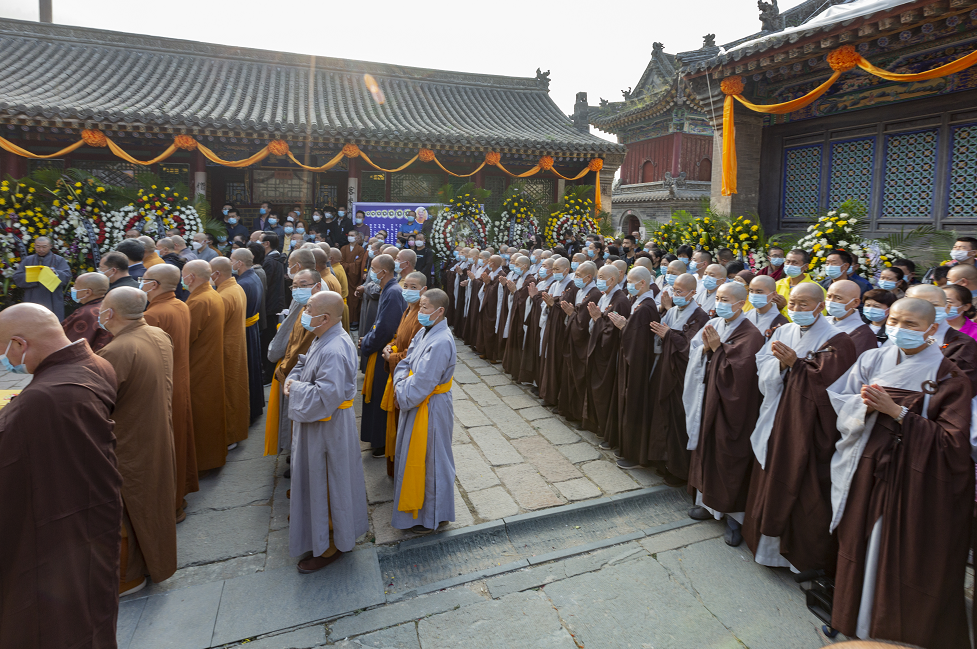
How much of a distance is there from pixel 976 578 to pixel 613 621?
74.3 inches

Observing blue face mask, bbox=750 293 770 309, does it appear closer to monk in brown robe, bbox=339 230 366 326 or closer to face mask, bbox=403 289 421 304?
face mask, bbox=403 289 421 304

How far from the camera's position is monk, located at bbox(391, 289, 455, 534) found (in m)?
3.89

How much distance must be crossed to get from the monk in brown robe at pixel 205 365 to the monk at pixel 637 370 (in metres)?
3.87

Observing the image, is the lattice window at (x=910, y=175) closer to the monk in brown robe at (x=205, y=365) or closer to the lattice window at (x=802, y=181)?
the lattice window at (x=802, y=181)

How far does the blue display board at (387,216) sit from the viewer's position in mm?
12914

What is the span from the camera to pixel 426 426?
3969 millimetres

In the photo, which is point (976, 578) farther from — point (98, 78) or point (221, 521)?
point (98, 78)

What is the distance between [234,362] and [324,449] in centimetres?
234

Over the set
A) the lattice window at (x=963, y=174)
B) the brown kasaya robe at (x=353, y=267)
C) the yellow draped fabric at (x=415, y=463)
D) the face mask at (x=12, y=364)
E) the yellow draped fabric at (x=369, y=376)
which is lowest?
the yellow draped fabric at (x=415, y=463)

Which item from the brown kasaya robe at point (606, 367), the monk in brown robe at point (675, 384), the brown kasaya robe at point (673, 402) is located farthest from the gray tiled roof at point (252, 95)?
the brown kasaya robe at point (673, 402)

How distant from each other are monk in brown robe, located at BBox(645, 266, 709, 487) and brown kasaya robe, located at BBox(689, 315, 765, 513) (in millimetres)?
665

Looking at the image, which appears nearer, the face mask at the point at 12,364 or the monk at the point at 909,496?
the face mask at the point at 12,364

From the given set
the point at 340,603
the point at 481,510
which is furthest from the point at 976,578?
the point at 340,603

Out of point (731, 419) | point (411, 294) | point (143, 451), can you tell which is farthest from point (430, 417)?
point (731, 419)
